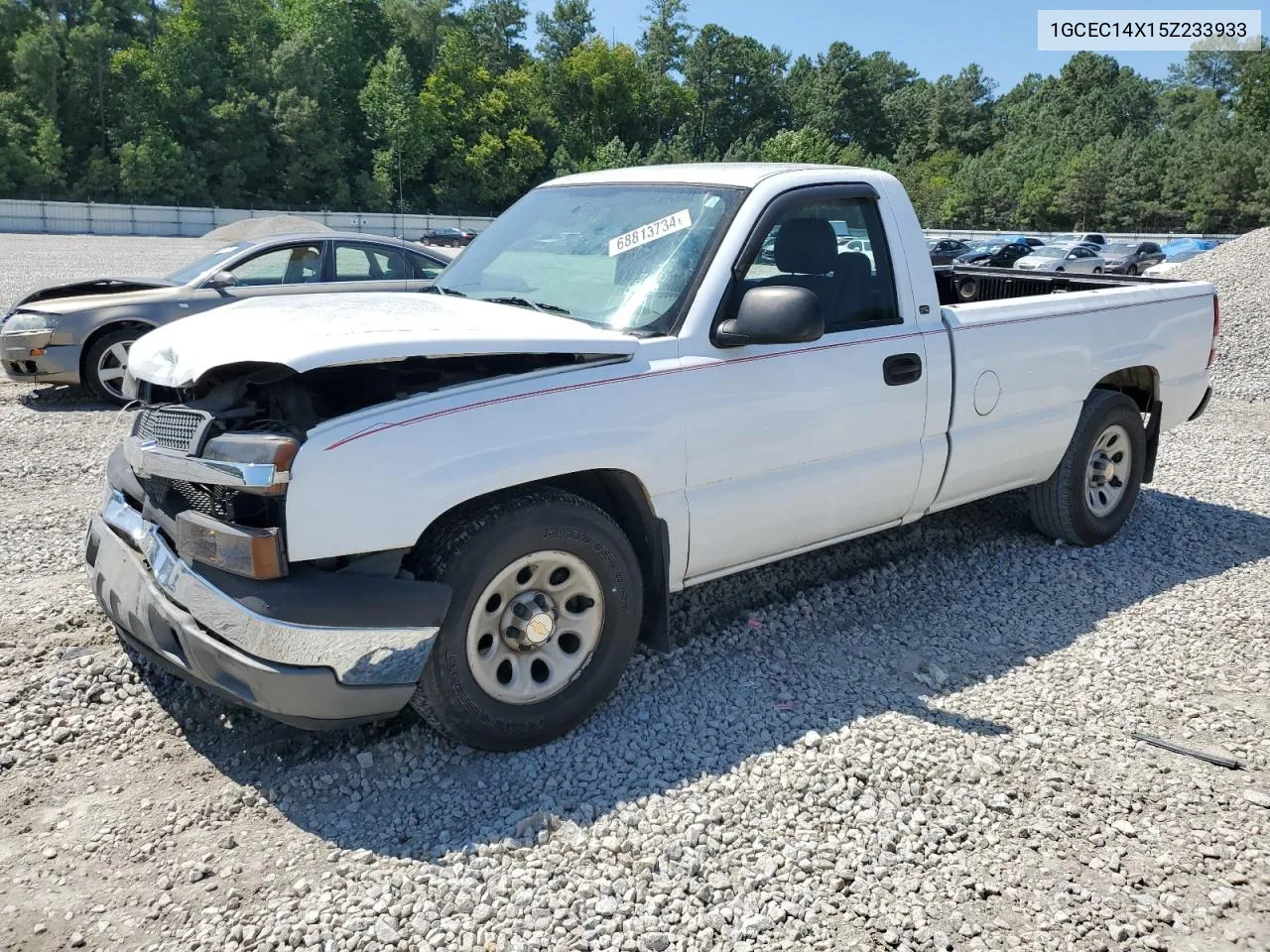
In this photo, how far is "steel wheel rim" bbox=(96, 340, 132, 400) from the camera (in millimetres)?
9625

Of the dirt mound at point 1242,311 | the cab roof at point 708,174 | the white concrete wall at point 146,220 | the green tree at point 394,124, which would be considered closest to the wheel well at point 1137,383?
the cab roof at point 708,174

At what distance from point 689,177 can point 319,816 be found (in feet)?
9.60

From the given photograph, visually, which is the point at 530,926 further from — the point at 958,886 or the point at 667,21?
the point at 667,21

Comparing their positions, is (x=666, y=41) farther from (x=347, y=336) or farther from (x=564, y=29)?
(x=347, y=336)

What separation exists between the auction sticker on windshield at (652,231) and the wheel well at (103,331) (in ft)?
22.6

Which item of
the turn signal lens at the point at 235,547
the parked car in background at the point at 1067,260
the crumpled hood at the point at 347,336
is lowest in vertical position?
the turn signal lens at the point at 235,547

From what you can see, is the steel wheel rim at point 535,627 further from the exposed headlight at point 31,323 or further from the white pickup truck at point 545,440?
the exposed headlight at point 31,323

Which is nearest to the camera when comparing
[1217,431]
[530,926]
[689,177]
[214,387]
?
[530,926]

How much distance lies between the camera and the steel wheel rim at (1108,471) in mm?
5938

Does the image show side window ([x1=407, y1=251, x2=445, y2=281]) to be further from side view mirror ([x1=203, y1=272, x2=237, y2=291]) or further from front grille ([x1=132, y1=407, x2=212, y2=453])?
front grille ([x1=132, y1=407, x2=212, y2=453])

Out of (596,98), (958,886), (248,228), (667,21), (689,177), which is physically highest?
(667,21)

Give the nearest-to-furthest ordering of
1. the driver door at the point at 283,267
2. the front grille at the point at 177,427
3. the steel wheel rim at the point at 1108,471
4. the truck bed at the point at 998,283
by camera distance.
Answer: the front grille at the point at 177,427
the steel wheel rim at the point at 1108,471
the truck bed at the point at 998,283
the driver door at the point at 283,267

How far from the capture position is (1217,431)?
952cm

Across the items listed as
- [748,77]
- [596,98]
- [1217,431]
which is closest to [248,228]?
[1217,431]
